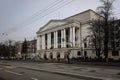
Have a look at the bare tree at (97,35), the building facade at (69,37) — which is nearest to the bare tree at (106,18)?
the bare tree at (97,35)

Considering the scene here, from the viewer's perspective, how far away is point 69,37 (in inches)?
3939

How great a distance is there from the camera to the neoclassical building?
89875 millimetres

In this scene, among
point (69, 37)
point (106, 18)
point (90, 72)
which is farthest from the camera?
point (69, 37)

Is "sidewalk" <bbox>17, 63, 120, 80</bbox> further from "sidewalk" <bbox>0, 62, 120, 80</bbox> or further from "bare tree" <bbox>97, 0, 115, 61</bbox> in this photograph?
"bare tree" <bbox>97, 0, 115, 61</bbox>

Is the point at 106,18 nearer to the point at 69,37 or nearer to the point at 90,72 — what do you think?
the point at 90,72

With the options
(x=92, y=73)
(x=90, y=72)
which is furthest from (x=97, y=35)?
(x=92, y=73)

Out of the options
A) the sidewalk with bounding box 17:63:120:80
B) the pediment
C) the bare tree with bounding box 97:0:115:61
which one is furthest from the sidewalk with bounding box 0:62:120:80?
the pediment

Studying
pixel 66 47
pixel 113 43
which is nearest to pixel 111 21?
pixel 113 43

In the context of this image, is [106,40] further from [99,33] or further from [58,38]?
[58,38]

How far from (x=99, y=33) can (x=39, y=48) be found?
70.0 metres

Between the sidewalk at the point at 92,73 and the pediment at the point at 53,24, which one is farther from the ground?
the pediment at the point at 53,24

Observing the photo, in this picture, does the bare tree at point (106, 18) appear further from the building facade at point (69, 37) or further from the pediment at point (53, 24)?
the pediment at point (53, 24)

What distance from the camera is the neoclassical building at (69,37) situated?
8988cm

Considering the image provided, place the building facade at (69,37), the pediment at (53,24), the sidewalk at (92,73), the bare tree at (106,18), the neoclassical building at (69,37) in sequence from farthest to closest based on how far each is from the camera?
the pediment at (53,24)
the neoclassical building at (69,37)
the building facade at (69,37)
the bare tree at (106,18)
the sidewalk at (92,73)
